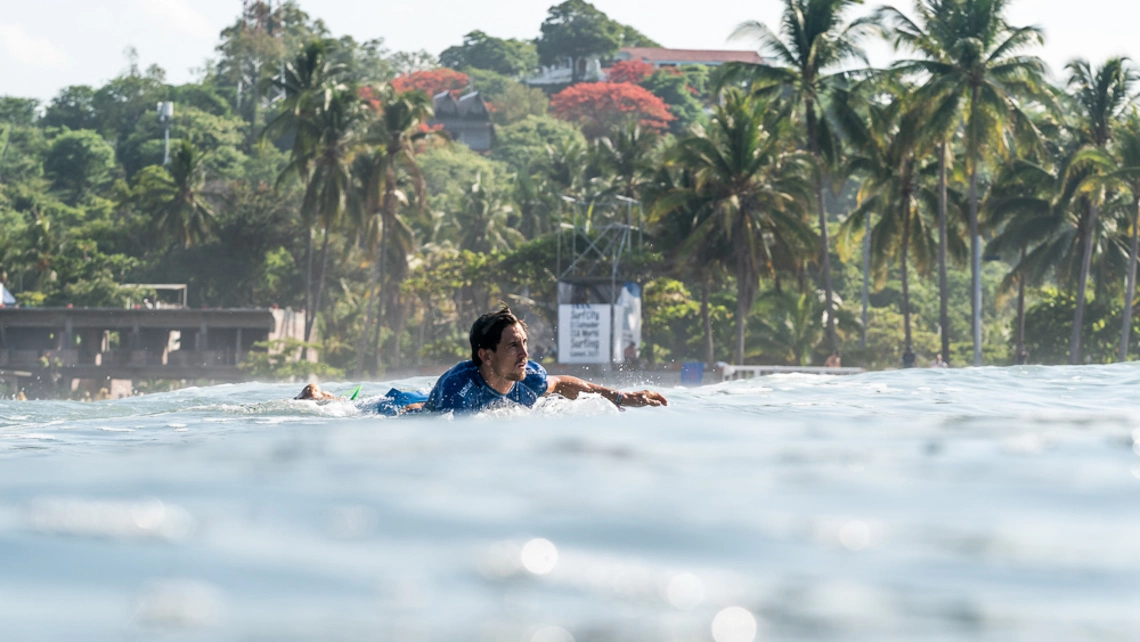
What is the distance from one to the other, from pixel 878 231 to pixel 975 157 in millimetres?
4936

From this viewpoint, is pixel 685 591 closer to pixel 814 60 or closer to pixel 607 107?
pixel 814 60

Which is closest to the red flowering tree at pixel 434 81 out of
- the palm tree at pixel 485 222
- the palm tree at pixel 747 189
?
the palm tree at pixel 485 222

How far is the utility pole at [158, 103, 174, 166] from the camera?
70.3 m

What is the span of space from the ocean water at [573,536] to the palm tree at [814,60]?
33.7 meters

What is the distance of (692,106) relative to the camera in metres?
112

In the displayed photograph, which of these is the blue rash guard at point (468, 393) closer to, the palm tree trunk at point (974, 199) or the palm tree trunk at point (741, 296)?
the palm tree trunk at point (974, 199)

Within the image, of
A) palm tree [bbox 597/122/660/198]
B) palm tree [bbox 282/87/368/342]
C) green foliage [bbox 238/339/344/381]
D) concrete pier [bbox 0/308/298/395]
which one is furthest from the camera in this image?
palm tree [bbox 597/122/660/198]

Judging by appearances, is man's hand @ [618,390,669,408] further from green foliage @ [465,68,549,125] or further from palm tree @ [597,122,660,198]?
green foliage @ [465,68,549,125]

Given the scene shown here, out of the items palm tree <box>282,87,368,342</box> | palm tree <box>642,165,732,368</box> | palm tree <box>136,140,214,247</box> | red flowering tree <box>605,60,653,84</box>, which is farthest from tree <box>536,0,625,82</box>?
palm tree <box>642,165,732,368</box>

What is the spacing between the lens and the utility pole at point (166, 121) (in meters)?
70.3

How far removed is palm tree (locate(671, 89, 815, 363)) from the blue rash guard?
102 feet

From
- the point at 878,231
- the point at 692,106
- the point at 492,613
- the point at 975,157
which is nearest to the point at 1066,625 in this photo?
the point at 492,613

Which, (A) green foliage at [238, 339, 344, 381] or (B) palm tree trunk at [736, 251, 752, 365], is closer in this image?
(B) palm tree trunk at [736, 251, 752, 365]

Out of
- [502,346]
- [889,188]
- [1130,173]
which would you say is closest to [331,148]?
[889,188]
